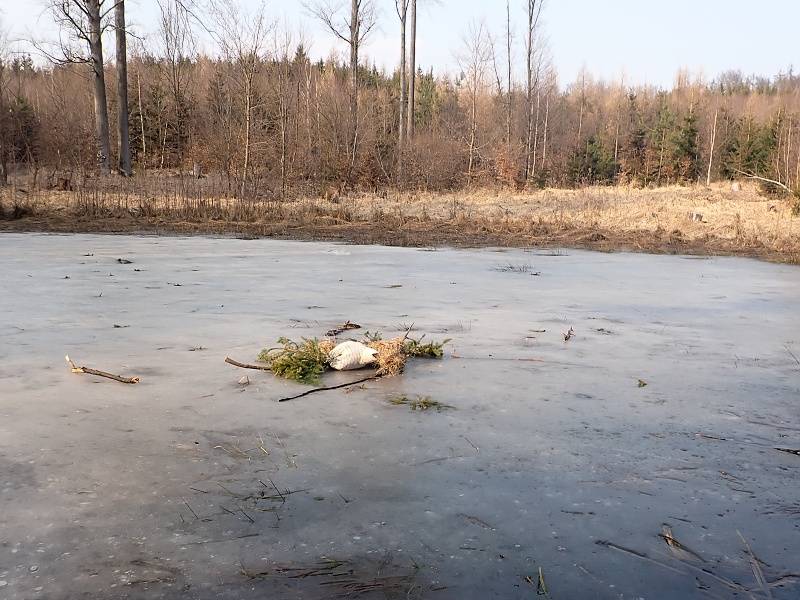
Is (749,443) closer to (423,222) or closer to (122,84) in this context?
(423,222)

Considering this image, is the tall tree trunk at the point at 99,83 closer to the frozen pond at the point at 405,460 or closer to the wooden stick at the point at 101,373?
the frozen pond at the point at 405,460

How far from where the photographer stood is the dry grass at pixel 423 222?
12.0m

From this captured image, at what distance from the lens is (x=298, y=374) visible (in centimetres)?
358

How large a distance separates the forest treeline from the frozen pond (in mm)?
12032

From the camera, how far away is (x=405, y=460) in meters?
2.58

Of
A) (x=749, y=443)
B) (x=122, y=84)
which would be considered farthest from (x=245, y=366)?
(x=122, y=84)

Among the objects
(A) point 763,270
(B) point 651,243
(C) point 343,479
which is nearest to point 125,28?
(B) point 651,243

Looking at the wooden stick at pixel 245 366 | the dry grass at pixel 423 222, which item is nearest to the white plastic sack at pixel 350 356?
the wooden stick at pixel 245 366

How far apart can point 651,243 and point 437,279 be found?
19.3ft

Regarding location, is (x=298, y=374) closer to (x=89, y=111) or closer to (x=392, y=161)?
(x=392, y=161)

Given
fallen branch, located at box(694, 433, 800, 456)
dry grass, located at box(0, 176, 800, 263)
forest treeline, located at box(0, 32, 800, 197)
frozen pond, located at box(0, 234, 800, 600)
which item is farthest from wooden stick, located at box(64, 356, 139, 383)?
forest treeline, located at box(0, 32, 800, 197)

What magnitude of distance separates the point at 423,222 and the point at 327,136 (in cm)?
1266

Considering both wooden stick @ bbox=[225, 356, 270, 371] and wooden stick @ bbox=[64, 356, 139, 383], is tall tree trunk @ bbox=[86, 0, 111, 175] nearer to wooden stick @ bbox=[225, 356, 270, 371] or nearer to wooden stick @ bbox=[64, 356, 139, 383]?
wooden stick @ bbox=[64, 356, 139, 383]

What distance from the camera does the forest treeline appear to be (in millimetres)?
20234
